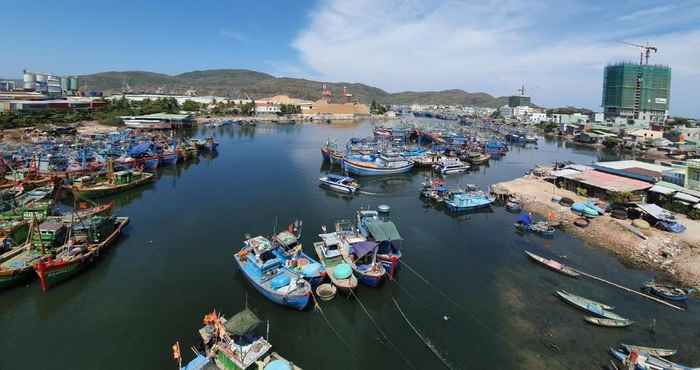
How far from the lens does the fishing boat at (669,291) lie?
1614 centimetres

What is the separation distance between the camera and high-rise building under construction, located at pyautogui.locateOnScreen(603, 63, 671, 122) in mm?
95625

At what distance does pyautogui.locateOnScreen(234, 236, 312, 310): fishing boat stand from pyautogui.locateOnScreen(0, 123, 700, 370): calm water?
619mm

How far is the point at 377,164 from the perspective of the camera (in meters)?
41.9

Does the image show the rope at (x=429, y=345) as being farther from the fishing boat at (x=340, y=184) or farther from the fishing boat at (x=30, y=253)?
the fishing boat at (x=340, y=184)

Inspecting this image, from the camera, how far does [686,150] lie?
55.3 metres

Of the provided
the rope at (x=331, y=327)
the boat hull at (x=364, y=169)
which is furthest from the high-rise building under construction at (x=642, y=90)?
the rope at (x=331, y=327)

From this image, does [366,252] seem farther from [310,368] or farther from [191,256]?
[191,256]

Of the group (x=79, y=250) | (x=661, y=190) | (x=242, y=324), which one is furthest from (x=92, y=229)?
(x=661, y=190)

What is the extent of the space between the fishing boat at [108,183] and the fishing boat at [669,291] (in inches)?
1464

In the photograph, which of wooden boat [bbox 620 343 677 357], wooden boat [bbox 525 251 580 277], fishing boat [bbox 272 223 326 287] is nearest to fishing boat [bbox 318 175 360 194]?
fishing boat [bbox 272 223 326 287]

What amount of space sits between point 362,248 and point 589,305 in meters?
10.2

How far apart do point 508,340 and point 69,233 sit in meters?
20.6

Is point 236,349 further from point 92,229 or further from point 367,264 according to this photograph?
point 92,229

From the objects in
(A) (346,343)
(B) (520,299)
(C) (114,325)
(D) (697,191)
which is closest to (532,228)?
(B) (520,299)
